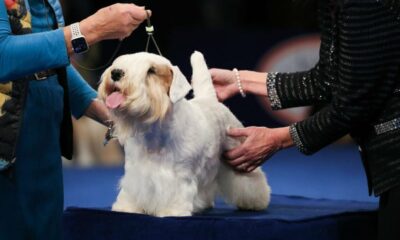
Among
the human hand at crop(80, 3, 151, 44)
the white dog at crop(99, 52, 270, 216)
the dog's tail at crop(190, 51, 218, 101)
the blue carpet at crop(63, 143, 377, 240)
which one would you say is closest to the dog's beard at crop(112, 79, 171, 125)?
the white dog at crop(99, 52, 270, 216)

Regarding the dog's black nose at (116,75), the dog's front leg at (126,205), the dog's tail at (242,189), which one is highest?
the dog's black nose at (116,75)

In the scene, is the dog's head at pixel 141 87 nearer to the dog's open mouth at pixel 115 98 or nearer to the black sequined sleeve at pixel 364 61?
the dog's open mouth at pixel 115 98

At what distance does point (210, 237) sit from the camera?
2426mm

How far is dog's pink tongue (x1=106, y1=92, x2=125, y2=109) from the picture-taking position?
7.78 ft

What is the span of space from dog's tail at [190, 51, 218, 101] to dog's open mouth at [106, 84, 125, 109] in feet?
2.21

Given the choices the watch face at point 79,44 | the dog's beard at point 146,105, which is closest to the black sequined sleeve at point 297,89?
the dog's beard at point 146,105

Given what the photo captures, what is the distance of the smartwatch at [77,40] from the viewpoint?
2201mm

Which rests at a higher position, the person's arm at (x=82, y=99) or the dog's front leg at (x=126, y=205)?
the person's arm at (x=82, y=99)

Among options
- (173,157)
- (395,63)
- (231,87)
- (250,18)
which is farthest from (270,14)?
(395,63)

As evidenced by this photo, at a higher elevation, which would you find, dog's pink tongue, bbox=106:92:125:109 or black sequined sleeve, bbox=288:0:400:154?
black sequined sleeve, bbox=288:0:400:154

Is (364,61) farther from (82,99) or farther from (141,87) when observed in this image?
(82,99)

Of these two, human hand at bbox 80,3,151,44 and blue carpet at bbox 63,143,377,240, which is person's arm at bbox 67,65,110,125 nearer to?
blue carpet at bbox 63,143,377,240

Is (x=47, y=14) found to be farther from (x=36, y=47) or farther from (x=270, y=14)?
(x=270, y=14)

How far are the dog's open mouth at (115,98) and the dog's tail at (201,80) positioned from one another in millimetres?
674
